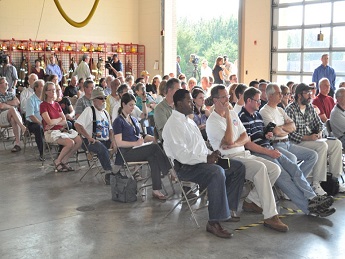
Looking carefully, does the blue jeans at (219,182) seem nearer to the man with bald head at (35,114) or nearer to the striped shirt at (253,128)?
the striped shirt at (253,128)

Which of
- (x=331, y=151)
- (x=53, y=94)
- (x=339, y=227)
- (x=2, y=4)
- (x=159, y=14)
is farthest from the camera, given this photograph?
(x=159, y=14)

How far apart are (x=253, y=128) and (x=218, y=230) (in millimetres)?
1385

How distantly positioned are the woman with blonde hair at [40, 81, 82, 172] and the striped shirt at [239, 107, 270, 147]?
2.81 metres

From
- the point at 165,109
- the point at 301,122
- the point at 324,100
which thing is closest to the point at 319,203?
the point at 301,122

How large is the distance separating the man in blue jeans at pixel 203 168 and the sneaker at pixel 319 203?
0.77m

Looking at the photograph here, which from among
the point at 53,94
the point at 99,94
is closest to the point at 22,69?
the point at 53,94

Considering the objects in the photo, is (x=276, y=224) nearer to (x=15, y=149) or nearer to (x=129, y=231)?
(x=129, y=231)

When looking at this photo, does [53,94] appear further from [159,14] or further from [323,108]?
[159,14]

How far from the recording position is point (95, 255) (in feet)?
13.8

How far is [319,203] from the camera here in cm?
511

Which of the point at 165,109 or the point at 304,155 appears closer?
the point at 304,155

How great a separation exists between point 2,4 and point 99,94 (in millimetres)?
8514

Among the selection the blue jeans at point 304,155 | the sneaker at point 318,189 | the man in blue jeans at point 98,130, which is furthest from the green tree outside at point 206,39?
the sneaker at point 318,189

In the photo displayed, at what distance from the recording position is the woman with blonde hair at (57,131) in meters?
7.32
